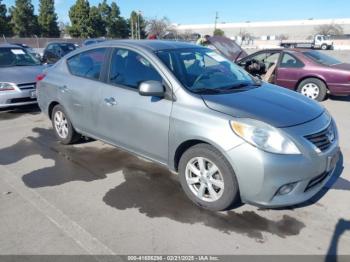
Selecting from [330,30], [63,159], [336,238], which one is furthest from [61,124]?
[330,30]

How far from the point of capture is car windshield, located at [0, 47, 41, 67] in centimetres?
870

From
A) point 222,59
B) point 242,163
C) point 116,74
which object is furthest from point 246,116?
point 116,74

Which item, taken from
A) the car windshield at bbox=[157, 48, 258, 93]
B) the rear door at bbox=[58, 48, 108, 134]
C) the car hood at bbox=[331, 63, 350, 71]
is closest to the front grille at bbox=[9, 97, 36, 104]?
the rear door at bbox=[58, 48, 108, 134]

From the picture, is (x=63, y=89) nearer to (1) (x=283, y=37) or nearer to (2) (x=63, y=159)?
(2) (x=63, y=159)

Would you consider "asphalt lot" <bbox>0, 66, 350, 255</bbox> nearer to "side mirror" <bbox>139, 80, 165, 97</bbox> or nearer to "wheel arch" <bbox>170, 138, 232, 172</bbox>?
"wheel arch" <bbox>170, 138, 232, 172</bbox>

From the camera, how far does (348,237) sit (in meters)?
3.16

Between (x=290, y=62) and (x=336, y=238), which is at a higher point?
(x=290, y=62)

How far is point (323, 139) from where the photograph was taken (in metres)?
3.47

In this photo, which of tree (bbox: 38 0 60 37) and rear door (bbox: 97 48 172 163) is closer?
rear door (bbox: 97 48 172 163)

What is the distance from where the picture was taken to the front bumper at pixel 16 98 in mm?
7523

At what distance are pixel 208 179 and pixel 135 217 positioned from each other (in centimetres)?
83

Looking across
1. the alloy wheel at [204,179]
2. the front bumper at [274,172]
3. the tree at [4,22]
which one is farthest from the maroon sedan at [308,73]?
the tree at [4,22]

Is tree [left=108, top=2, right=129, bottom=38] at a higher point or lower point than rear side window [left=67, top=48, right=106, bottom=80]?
higher

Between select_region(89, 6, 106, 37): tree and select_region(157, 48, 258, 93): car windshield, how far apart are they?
5617 centimetres
